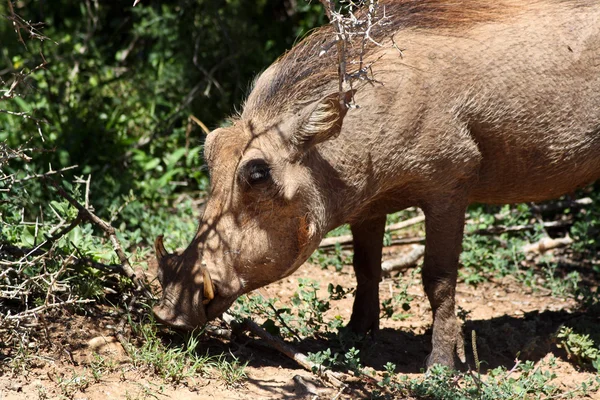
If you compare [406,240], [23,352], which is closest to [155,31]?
[406,240]

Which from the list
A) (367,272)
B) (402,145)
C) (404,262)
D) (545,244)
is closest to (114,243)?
(367,272)

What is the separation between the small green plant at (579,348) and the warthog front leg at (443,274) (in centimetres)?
68

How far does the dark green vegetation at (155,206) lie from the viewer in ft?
12.9

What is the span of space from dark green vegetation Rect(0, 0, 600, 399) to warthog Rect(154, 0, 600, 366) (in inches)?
14.6

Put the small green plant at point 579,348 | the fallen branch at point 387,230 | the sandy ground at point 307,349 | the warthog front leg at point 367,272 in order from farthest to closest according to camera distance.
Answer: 1. the fallen branch at point 387,230
2. the warthog front leg at point 367,272
3. the small green plant at point 579,348
4. the sandy ground at point 307,349

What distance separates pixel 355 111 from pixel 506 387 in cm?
145

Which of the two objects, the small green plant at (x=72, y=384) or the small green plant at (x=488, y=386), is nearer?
the small green plant at (x=72, y=384)

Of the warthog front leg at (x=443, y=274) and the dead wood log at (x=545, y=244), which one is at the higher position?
the dead wood log at (x=545, y=244)

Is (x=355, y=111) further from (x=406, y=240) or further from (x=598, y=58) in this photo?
(x=406, y=240)

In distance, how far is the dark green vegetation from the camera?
393 cm

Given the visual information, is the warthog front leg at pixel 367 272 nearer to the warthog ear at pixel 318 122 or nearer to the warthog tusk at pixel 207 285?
the warthog ear at pixel 318 122

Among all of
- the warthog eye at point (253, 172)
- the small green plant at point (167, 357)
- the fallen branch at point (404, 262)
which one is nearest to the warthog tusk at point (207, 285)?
the small green plant at point (167, 357)

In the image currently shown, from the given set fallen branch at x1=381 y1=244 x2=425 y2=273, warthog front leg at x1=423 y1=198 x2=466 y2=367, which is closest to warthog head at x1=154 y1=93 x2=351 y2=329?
warthog front leg at x1=423 y1=198 x2=466 y2=367

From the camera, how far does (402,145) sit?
159 inches
